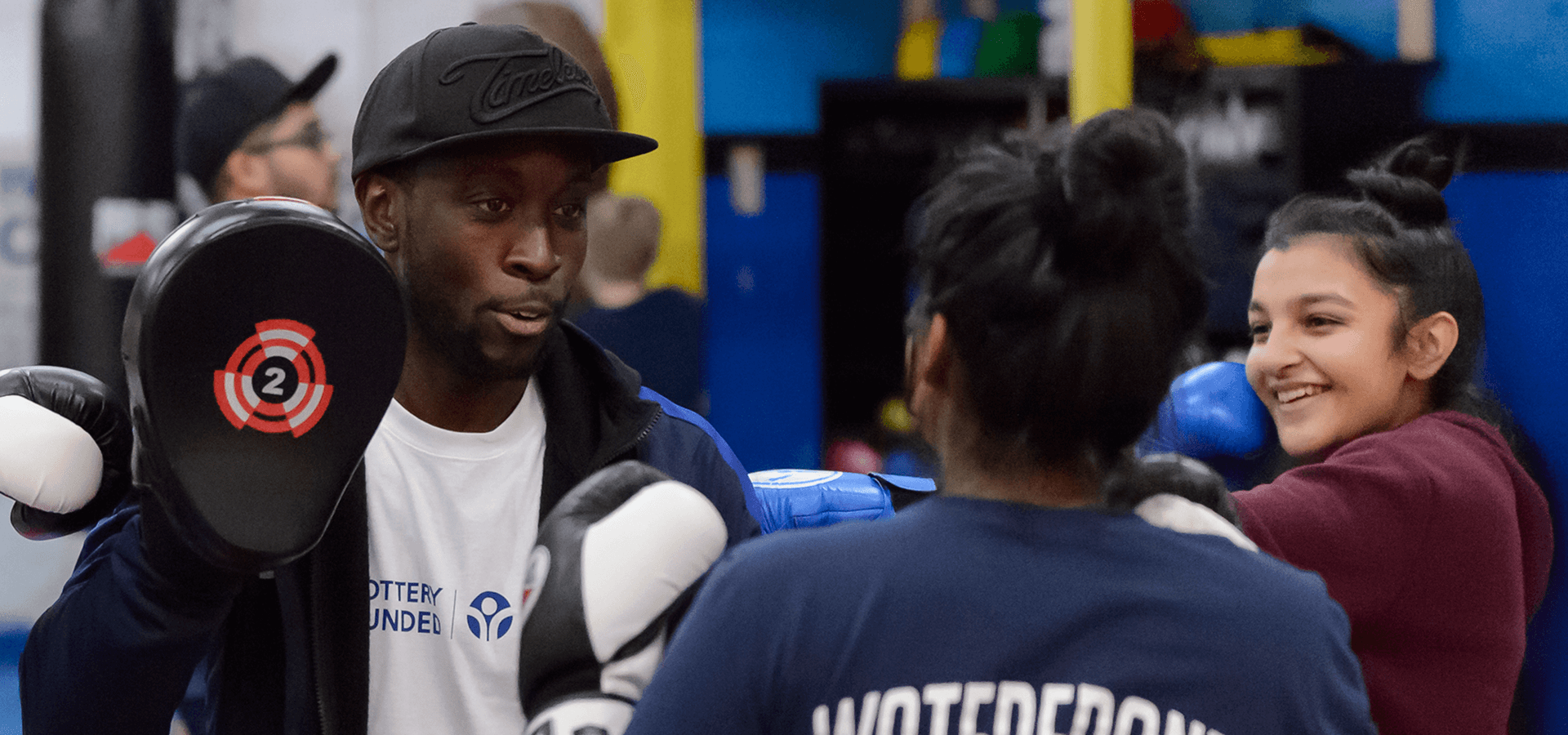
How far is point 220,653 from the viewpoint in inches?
46.0

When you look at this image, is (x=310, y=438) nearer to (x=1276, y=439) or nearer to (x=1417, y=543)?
(x=1417, y=543)

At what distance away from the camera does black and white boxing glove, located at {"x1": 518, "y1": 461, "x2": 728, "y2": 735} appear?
2.75 ft

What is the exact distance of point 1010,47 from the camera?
4.57 m

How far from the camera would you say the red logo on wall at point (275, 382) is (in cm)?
91

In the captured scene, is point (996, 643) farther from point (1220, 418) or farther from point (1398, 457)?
point (1220, 418)

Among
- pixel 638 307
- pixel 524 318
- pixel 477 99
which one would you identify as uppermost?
pixel 477 99

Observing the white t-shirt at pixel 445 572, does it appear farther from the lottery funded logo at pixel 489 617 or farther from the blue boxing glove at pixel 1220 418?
the blue boxing glove at pixel 1220 418

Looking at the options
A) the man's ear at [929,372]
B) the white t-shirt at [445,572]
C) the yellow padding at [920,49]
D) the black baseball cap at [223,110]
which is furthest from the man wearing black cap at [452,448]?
the yellow padding at [920,49]

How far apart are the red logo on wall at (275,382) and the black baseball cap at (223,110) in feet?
9.37

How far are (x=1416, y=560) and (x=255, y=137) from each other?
313 centimetres

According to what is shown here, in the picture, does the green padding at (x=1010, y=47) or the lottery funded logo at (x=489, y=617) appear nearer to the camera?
the lottery funded logo at (x=489, y=617)

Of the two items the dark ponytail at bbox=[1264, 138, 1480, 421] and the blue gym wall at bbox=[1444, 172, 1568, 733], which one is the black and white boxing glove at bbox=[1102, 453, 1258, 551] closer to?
the dark ponytail at bbox=[1264, 138, 1480, 421]

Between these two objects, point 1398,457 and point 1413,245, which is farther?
point 1413,245

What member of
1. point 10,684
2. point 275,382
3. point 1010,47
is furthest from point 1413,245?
point 10,684
